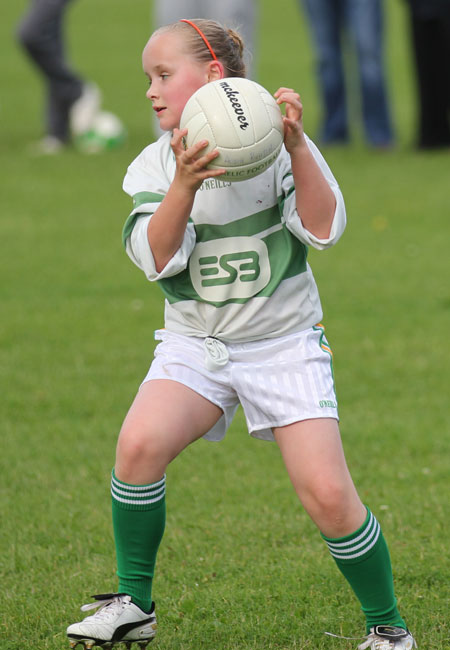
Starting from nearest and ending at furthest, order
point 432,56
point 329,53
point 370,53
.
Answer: point 432,56 → point 370,53 → point 329,53

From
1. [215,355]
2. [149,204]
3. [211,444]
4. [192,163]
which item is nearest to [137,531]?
[215,355]

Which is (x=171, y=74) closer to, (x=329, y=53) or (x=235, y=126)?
(x=235, y=126)

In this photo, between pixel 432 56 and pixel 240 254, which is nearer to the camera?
pixel 240 254

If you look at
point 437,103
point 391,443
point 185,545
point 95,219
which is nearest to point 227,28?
point 185,545

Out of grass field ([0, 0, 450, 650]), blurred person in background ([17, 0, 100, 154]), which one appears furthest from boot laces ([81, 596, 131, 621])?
blurred person in background ([17, 0, 100, 154])

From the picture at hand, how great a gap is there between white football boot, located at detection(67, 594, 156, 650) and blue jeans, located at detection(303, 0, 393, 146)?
27.6 feet

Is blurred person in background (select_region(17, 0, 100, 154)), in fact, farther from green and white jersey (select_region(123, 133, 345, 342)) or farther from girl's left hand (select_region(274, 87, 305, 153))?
girl's left hand (select_region(274, 87, 305, 153))

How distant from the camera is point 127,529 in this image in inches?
124

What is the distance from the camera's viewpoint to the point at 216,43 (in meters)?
3.23

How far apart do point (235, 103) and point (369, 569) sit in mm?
1298

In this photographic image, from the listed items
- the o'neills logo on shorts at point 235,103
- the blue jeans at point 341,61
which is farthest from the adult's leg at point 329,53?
the o'neills logo on shorts at point 235,103

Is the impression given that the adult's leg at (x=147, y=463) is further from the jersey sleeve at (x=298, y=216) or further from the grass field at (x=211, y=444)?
the jersey sleeve at (x=298, y=216)

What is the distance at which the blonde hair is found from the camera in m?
3.18

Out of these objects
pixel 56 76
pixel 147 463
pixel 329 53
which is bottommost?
pixel 147 463
